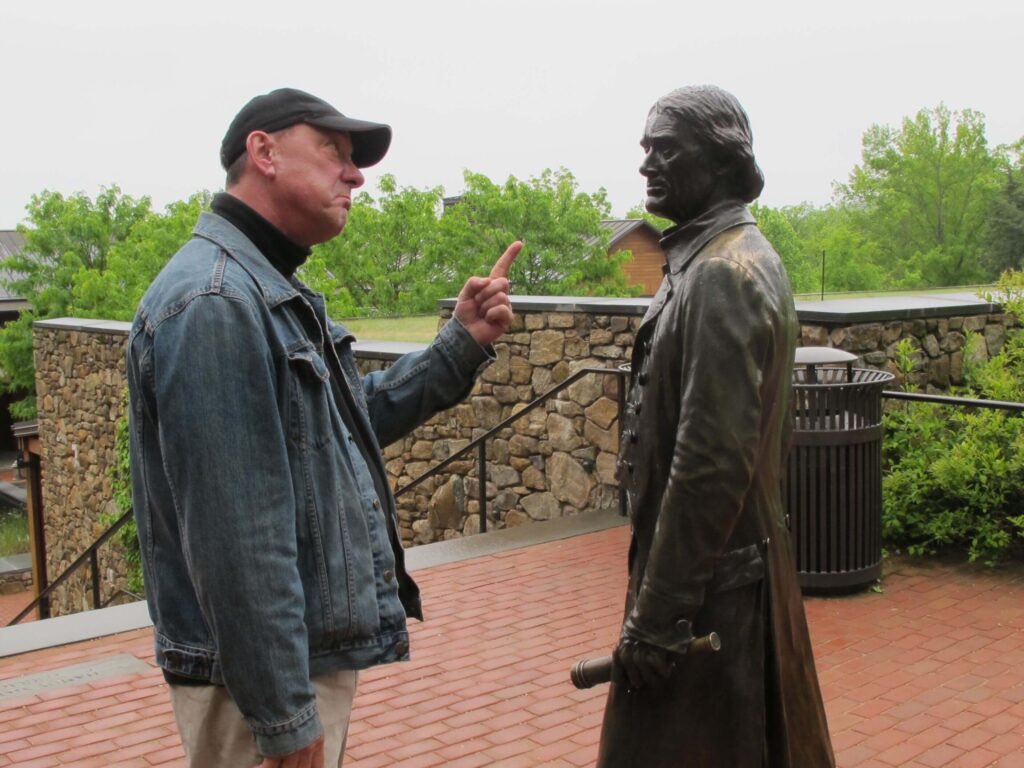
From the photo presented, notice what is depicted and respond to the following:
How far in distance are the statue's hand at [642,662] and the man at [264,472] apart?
462 millimetres

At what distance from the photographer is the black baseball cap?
2.30 metres

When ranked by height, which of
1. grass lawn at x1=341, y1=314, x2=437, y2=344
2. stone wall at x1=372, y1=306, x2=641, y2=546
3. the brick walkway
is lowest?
the brick walkway

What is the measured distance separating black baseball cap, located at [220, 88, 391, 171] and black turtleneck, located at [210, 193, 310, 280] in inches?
3.7

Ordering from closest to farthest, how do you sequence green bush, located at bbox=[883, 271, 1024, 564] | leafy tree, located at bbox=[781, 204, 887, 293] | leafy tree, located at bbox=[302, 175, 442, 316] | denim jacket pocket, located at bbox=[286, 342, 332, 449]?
denim jacket pocket, located at bbox=[286, 342, 332, 449] < green bush, located at bbox=[883, 271, 1024, 564] < leafy tree, located at bbox=[302, 175, 442, 316] < leafy tree, located at bbox=[781, 204, 887, 293]

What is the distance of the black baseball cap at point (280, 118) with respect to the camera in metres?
2.30

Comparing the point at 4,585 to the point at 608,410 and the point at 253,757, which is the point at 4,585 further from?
the point at 253,757

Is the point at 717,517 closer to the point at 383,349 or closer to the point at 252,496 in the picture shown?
the point at 252,496

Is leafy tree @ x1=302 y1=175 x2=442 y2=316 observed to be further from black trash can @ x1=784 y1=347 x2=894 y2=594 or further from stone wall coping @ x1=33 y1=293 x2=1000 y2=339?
black trash can @ x1=784 y1=347 x2=894 y2=594

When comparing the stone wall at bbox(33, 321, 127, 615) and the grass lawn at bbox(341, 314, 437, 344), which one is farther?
the stone wall at bbox(33, 321, 127, 615)

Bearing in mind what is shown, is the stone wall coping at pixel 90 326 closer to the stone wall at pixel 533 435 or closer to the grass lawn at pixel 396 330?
the grass lawn at pixel 396 330

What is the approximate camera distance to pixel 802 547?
6082mm

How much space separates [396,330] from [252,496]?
13235mm

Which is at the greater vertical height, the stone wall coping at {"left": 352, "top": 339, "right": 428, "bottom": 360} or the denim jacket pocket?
the denim jacket pocket

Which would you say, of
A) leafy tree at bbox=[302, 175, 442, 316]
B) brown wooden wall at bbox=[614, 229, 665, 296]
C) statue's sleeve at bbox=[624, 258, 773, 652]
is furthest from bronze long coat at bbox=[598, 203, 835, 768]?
brown wooden wall at bbox=[614, 229, 665, 296]
